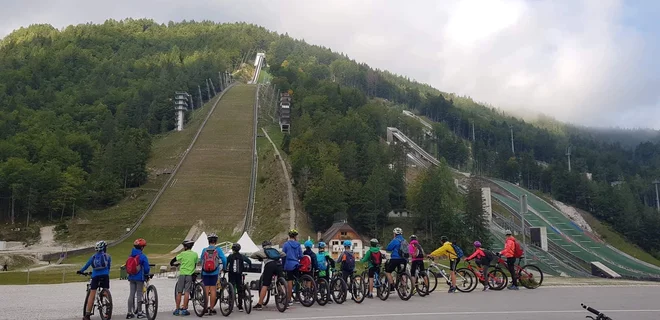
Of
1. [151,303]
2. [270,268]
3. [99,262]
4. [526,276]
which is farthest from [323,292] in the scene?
[526,276]

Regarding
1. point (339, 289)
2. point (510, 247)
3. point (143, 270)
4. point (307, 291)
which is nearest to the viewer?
point (143, 270)

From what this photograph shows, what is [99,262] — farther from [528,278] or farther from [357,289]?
[528,278]

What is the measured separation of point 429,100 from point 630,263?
12137 cm

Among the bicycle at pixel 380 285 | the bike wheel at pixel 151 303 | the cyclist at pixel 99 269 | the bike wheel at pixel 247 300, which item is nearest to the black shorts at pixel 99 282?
the cyclist at pixel 99 269

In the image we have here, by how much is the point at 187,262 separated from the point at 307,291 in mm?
3022

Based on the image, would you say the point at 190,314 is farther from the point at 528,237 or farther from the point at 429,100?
the point at 429,100

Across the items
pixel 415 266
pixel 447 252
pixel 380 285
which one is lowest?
pixel 380 285

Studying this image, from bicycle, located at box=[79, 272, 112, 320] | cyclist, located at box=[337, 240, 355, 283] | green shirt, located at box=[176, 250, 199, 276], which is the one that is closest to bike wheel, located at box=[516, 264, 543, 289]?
cyclist, located at box=[337, 240, 355, 283]

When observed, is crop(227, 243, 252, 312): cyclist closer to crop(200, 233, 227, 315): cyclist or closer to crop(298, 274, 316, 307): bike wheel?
crop(200, 233, 227, 315): cyclist

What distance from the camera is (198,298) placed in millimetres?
12188

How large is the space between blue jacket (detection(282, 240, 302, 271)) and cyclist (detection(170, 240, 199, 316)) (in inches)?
85.7

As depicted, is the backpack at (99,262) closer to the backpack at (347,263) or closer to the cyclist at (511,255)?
the backpack at (347,263)

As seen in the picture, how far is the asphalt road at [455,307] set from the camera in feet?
35.8

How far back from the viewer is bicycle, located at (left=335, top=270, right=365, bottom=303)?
14.1m
